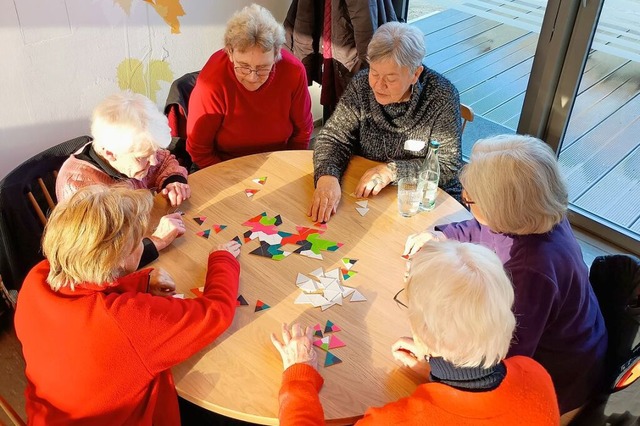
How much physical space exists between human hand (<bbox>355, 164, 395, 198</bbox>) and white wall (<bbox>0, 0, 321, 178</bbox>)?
5.18ft

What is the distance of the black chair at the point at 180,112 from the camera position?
291 centimetres

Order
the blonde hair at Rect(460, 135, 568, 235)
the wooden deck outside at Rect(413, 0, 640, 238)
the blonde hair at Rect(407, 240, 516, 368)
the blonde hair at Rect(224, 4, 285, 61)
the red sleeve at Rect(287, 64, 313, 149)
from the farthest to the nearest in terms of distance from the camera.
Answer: the wooden deck outside at Rect(413, 0, 640, 238) < the red sleeve at Rect(287, 64, 313, 149) < the blonde hair at Rect(224, 4, 285, 61) < the blonde hair at Rect(460, 135, 568, 235) < the blonde hair at Rect(407, 240, 516, 368)

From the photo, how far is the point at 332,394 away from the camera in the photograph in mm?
1534

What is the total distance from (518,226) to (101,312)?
3.85ft

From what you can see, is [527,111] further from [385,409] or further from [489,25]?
[385,409]

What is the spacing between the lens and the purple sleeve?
200 centimetres

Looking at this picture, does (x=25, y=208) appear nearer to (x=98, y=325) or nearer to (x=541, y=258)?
(x=98, y=325)

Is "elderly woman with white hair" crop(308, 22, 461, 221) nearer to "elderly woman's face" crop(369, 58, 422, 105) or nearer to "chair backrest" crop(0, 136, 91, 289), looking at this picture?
"elderly woman's face" crop(369, 58, 422, 105)

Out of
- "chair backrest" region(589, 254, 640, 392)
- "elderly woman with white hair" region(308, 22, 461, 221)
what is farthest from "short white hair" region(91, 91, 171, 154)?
"chair backrest" region(589, 254, 640, 392)

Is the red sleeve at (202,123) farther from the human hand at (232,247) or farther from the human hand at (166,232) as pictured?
the human hand at (232,247)

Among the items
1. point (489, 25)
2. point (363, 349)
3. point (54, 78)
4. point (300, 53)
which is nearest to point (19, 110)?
point (54, 78)

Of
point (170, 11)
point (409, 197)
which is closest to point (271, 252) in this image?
point (409, 197)

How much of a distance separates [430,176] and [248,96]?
97 cm

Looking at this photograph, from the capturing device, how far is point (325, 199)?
2.21m
